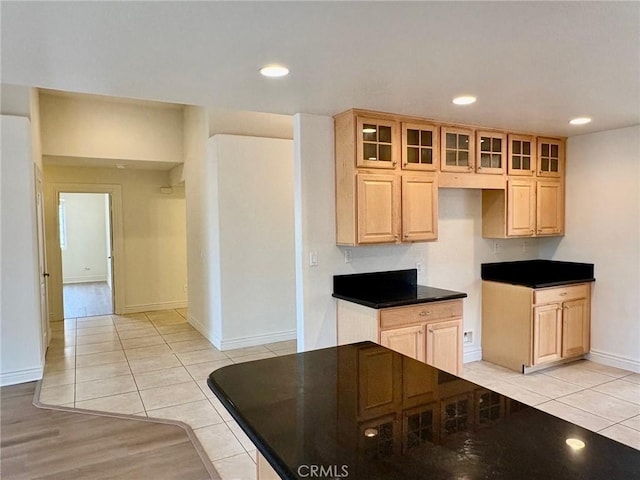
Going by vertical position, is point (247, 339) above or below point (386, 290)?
below

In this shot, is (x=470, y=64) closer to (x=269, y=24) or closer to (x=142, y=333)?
(x=269, y=24)

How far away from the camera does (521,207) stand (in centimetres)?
437

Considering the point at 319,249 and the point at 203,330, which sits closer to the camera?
the point at 319,249

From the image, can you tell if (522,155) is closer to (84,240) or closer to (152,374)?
(152,374)

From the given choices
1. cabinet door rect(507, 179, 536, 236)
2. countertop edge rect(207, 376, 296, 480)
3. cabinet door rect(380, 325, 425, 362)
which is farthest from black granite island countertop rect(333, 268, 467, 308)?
countertop edge rect(207, 376, 296, 480)

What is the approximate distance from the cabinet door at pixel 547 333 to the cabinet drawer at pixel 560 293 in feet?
0.21

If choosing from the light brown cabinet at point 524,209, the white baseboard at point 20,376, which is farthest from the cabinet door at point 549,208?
the white baseboard at point 20,376

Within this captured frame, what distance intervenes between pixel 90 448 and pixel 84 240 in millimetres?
9755

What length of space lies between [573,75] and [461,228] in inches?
80.0

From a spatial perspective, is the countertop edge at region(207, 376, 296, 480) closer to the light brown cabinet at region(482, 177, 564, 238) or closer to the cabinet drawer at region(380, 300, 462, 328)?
the cabinet drawer at region(380, 300, 462, 328)

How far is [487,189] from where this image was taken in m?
4.39

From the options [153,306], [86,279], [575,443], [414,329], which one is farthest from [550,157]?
[86,279]

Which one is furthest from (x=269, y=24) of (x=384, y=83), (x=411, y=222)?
(x=411, y=222)

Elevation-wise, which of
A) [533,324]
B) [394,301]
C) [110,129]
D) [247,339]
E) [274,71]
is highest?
[110,129]
